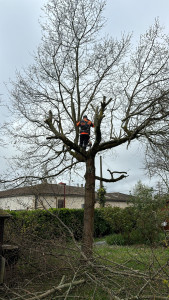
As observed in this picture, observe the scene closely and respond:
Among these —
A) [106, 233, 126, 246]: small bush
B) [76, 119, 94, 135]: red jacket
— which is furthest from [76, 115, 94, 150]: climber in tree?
[106, 233, 126, 246]: small bush

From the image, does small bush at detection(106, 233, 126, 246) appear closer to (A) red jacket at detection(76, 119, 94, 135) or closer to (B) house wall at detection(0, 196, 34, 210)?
(B) house wall at detection(0, 196, 34, 210)

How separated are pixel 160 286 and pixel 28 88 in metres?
6.52

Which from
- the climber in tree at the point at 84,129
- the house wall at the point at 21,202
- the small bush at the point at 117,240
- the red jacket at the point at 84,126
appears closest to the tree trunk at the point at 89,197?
the climber in tree at the point at 84,129

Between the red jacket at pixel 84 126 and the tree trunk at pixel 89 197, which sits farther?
the red jacket at pixel 84 126

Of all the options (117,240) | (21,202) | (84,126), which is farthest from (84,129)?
(117,240)

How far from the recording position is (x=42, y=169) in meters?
8.46

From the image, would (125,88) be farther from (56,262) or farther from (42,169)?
(56,262)

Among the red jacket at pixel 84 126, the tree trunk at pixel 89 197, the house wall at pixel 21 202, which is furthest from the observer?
the red jacket at pixel 84 126

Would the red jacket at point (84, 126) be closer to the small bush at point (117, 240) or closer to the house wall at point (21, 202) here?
the house wall at point (21, 202)

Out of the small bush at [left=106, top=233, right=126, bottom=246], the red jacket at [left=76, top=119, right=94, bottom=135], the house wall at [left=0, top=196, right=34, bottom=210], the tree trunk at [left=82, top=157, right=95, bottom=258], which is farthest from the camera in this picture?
the small bush at [left=106, top=233, right=126, bottom=246]

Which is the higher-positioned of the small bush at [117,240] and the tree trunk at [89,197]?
the tree trunk at [89,197]

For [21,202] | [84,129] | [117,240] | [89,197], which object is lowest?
[117,240]

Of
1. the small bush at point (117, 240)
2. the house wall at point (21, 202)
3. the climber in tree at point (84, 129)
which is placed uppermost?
the climber in tree at point (84, 129)

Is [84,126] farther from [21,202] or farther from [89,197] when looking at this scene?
[21,202]
